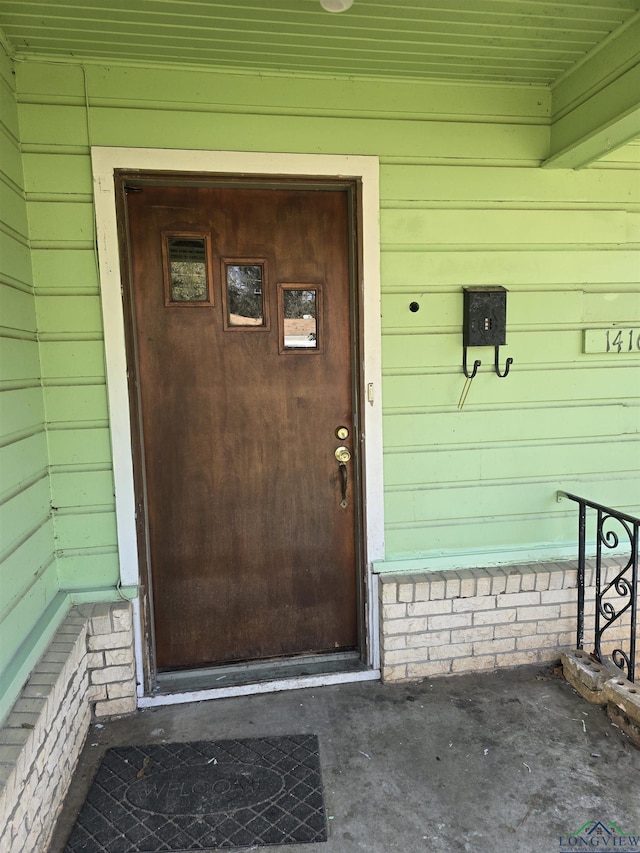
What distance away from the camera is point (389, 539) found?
2.43 m

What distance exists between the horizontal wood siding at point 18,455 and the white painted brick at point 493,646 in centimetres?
186

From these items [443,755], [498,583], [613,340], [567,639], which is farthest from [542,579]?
[613,340]

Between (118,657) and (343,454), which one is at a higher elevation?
(343,454)

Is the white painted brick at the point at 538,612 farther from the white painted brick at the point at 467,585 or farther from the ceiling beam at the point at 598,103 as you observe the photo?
the ceiling beam at the point at 598,103

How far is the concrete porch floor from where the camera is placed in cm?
169

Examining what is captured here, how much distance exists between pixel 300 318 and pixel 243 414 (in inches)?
19.7

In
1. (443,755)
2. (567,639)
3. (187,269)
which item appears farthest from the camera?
(567,639)

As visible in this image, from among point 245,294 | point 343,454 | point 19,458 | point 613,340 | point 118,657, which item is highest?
point 245,294

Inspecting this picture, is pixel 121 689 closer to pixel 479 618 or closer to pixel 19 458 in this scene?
pixel 19 458

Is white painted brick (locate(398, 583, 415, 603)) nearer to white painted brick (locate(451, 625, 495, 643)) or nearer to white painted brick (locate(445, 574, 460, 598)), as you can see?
white painted brick (locate(445, 574, 460, 598))

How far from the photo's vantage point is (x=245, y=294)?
2305 millimetres

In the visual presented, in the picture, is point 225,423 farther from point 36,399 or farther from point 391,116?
point 391,116

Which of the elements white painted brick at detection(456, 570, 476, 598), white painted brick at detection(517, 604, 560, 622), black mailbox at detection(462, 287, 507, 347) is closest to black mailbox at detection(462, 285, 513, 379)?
black mailbox at detection(462, 287, 507, 347)
